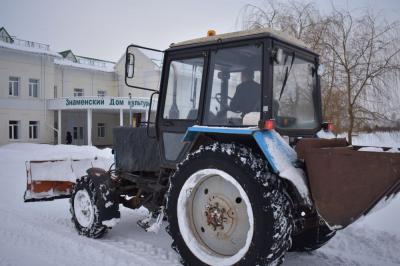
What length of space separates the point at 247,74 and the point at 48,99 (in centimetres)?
2754

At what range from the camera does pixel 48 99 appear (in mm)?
28547

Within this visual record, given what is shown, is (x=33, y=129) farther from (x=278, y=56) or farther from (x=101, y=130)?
(x=278, y=56)

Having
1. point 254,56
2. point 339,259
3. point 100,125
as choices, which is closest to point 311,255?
point 339,259

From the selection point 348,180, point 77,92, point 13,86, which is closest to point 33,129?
point 13,86

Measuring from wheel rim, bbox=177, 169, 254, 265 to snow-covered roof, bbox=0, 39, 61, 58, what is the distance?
87.7 ft

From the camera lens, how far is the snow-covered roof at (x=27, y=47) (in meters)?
26.5

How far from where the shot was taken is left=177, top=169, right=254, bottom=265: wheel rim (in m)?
3.50

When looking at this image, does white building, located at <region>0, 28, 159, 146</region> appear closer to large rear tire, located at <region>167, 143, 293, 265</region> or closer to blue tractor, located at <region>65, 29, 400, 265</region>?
blue tractor, located at <region>65, 29, 400, 265</region>

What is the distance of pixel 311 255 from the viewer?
4.46 metres

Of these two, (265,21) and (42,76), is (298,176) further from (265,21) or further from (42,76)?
(42,76)

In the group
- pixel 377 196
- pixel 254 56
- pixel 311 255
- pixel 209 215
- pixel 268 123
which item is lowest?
pixel 311 255

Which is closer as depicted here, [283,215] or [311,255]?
[283,215]

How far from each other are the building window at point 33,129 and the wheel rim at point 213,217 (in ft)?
89.0

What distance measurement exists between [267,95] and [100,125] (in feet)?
102
